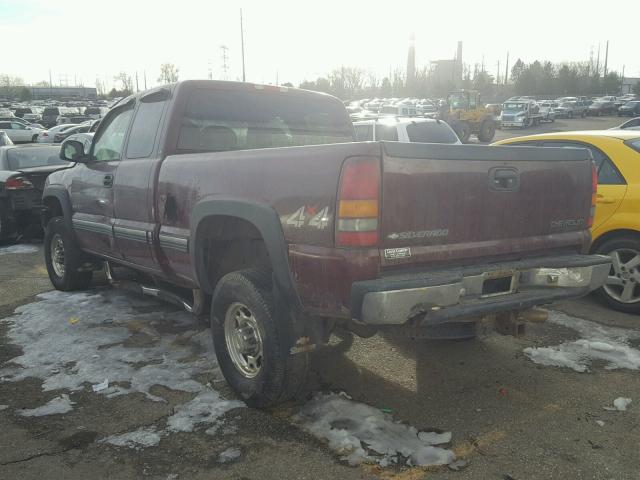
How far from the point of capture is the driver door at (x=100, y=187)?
496 centimetres

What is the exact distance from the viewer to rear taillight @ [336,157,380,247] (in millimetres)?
2746

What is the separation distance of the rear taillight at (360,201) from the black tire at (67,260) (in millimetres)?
3993

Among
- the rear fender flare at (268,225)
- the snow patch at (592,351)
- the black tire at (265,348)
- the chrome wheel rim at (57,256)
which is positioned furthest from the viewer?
the chrome wheel rim at (57,256)

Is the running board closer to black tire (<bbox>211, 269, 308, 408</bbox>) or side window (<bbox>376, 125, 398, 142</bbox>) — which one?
black tire (<bbox>211, 269, 308, 408</bbox>)

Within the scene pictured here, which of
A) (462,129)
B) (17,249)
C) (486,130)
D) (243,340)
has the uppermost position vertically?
(462,129)

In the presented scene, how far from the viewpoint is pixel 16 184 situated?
842 cm

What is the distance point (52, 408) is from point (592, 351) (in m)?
3.85

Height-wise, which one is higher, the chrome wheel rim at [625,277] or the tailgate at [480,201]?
the tailgate at [480,201]

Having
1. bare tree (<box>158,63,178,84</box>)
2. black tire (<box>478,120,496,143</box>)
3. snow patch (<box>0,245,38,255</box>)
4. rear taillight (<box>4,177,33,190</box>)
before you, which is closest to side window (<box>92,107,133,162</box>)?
rear taillight (<box>4,177,33,190</box>)

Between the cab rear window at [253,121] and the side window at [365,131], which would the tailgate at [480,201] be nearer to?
the cab rear window at [253,121]

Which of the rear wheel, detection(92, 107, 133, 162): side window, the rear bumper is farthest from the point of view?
the rear wheel

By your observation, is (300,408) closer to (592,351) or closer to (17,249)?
(592,351)

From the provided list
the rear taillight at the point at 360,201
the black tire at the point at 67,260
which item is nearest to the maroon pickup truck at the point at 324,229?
the rear taillight at the point at 360,201

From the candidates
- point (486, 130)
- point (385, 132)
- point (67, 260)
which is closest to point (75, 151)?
point (67, 260)
